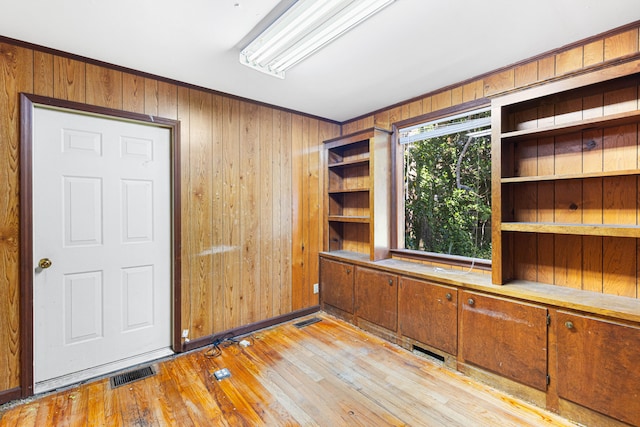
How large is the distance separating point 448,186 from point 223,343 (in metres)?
2.71

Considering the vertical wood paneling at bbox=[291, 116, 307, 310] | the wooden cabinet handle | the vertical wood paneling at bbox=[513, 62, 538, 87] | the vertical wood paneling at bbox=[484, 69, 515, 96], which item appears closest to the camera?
the wooden cabinet handle

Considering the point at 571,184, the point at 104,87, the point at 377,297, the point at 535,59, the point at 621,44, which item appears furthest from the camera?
the point at 377,297

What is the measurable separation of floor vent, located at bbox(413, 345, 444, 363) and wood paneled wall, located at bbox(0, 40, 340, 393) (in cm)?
144

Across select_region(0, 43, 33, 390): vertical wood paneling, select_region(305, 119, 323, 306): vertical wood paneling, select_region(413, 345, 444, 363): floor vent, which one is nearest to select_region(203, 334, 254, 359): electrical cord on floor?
select_region(305, 119, 323, 306): vertical wood paneling

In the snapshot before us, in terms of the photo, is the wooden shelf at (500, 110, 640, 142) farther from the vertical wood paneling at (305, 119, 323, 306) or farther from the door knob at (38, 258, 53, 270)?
the door knob at (38, 258, 53, 270)

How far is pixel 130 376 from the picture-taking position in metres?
2.36

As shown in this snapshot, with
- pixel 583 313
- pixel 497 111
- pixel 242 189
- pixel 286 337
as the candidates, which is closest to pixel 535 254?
pixel 583 313

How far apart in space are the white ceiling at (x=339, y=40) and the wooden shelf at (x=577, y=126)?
0.61m

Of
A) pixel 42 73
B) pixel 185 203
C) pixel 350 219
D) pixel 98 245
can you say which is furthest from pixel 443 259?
pixel 42 73

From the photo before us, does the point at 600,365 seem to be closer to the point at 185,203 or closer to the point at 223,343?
the point at 223,343

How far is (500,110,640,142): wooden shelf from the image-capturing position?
1796 millimetres

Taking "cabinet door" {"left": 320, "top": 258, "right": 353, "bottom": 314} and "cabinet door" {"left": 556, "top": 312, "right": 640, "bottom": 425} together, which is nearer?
"cabinet door" {"left": 556, "top": 312, "right": 640, "bottom": 425}

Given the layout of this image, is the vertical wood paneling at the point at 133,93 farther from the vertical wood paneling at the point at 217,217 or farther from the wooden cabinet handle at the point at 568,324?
the wooden cabinet handle at the point at 568,324

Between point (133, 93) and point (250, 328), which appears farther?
point (250, 328)
